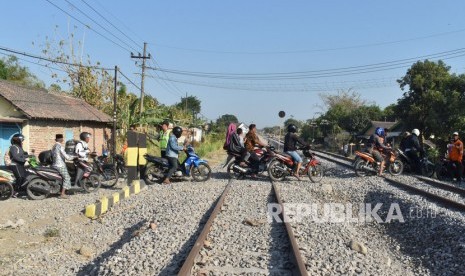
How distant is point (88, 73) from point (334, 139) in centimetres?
3124

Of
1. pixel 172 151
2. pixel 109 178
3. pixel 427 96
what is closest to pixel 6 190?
pixel 109 178

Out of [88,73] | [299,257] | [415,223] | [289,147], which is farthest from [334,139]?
[299,257]

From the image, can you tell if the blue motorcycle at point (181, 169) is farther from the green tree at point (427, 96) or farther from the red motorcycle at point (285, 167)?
the green tree at point (427, 96)

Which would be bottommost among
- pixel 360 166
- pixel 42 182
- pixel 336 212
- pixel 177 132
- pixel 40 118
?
pixel 336 212

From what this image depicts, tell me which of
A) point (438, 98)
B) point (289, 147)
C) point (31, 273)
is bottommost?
point (31, 273)

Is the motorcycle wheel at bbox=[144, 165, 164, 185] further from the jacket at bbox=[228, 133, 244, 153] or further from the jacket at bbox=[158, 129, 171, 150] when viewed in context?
the jacket at bbox=[228, 133, 244, 153]

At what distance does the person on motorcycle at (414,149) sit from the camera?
49.8ft

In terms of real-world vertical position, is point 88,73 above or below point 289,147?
above

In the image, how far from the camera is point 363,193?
36.8ft

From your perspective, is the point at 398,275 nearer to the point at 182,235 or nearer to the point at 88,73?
the point at 182,235

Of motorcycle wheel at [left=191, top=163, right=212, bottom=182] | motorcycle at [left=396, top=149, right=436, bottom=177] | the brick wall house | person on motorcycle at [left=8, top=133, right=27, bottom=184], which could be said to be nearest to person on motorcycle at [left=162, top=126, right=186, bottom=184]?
motorcycle wheel at [left=191, top=163, right=212, bottom=182]

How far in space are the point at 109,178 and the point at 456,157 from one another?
11069mm

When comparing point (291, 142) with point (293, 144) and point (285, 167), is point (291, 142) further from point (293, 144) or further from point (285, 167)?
point (285, 167)

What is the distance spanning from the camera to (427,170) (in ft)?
51.5
